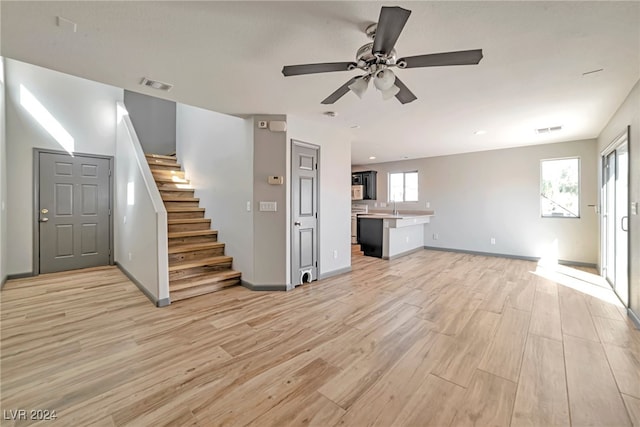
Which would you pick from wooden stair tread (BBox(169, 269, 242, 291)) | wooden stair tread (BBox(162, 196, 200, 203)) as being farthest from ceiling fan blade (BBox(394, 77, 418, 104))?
wooden stair tread (BBox(162, 196, 200, 203))

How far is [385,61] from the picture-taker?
179 centimetres

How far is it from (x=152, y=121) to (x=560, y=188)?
374 inches

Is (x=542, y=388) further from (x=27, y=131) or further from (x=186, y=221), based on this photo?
(x=27, y=131)

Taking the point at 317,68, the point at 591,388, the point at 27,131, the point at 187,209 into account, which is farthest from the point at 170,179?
the point at 591,388

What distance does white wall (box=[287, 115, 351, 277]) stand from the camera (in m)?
4.12

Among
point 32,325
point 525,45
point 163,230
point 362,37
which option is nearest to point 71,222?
point 32,325

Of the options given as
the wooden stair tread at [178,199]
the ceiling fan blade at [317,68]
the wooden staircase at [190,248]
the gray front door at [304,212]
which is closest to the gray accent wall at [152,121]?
the wooden staircase at [190,248]

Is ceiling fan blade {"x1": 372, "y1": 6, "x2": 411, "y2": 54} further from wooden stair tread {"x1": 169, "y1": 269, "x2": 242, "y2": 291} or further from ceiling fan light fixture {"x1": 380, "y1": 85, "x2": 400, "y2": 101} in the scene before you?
wooden stair tread {"x1": 169, "y1": 269, "x2": 242, "y2": 291}

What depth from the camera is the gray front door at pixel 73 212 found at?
14.4ft

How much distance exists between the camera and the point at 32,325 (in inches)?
102

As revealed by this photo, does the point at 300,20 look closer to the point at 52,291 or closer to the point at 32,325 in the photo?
the point at 32,325

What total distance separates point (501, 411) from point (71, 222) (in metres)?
6.45

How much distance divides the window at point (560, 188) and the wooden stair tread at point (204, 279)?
6.27 meters

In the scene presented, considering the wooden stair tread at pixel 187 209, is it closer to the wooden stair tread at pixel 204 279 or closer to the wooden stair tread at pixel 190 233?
the wooden stair tread at pixel 190 233
